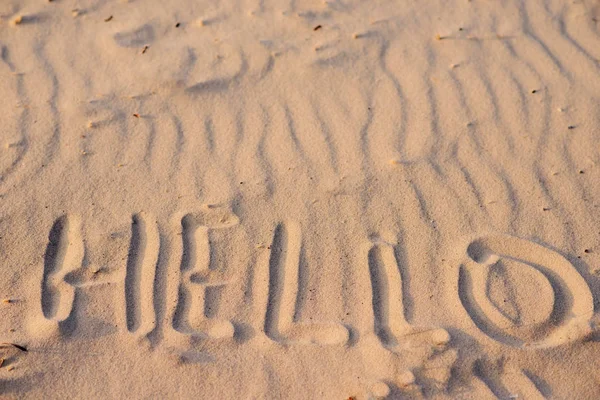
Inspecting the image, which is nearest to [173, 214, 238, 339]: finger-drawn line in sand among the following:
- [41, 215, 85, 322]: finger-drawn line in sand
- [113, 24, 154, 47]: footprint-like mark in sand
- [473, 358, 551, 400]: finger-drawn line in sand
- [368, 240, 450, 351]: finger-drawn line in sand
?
[41, 215, 85, 322]: finger-drawn line in sand

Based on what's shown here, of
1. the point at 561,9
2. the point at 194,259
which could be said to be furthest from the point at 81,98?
the point at 561,9

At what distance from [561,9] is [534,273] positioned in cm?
224

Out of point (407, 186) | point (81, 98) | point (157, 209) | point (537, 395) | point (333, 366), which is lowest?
point (537, 395)

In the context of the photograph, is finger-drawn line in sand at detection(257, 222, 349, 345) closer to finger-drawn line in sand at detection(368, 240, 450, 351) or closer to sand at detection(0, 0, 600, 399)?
sand at detection(0, 0, 600, 399)

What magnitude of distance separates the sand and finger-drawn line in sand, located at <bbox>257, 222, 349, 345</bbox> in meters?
0.01

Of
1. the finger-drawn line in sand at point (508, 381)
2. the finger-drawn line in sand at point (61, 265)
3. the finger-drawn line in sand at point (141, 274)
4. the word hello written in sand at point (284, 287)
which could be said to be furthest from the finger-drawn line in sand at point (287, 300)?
the finger-drawn line in sand at point (61, 265)

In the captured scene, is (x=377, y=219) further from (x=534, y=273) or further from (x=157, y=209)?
(x=157, y=209)

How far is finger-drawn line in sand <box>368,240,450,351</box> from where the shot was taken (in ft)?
10.0

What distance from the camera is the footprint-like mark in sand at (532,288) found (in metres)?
3.10

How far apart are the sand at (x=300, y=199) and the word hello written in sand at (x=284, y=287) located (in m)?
0.01

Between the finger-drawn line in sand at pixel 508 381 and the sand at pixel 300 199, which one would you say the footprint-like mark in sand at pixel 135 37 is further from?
the finger-drawn line in sand at pixel 508 381

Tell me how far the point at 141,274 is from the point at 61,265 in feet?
1.34

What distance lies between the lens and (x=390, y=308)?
3.17 meters

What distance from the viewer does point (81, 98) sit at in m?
3.99
